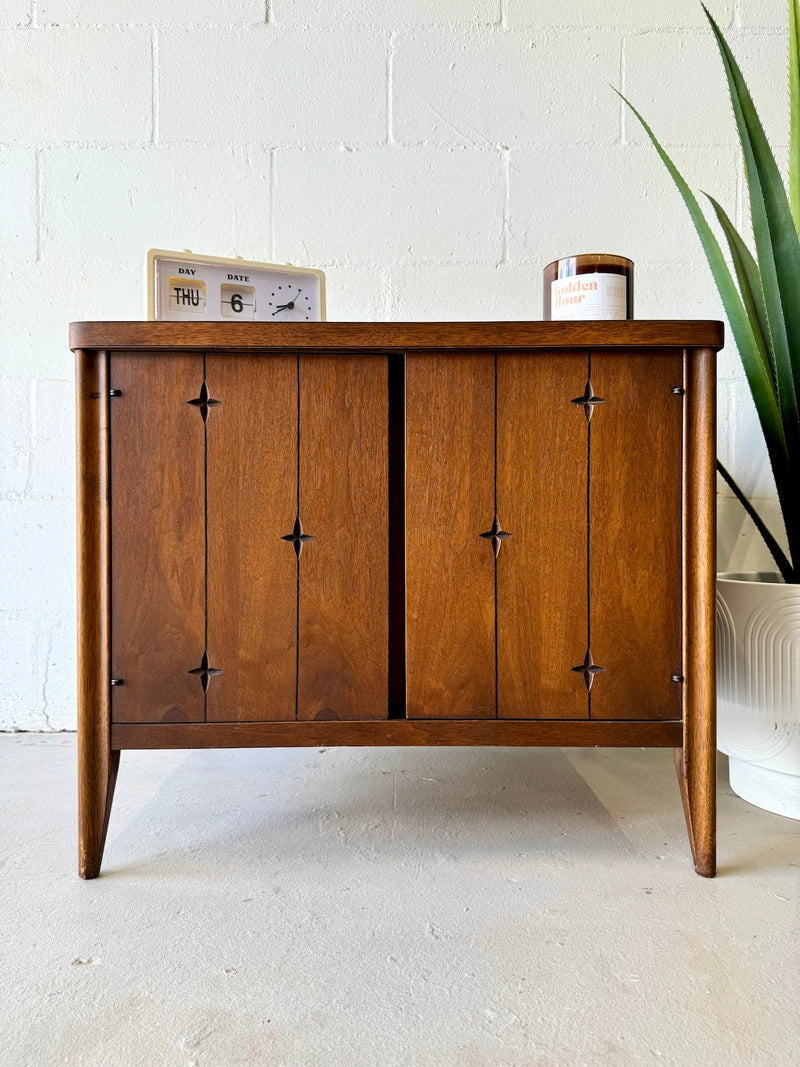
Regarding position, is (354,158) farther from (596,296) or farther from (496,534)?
(496,534)

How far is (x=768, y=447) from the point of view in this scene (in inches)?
45.3

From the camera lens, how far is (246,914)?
34.4 inches

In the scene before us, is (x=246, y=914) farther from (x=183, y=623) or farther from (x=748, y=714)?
(x=748, y=714)

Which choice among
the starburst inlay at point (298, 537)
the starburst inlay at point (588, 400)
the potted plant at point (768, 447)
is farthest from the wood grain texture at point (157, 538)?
the potted plant at point (768, 447)

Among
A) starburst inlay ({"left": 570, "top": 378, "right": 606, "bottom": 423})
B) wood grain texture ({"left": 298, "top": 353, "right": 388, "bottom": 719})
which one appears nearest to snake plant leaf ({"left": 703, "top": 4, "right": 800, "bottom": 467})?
starburst inlay ({"left": 570, "top": 378, "right": 606, "bottom": 423})

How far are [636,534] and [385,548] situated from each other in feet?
1.13

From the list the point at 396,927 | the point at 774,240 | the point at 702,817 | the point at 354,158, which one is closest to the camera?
the point at 396,927

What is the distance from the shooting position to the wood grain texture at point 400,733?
983mm

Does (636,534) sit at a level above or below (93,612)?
above

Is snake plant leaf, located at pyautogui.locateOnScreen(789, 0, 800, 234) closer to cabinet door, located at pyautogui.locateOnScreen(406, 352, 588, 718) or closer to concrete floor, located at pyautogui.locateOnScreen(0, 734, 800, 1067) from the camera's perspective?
cabinet door, located at pyautogui.locateOnScreen(406, 352, 588, 718)

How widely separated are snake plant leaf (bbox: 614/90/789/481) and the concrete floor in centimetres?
60

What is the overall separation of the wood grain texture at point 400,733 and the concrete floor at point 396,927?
0.56 feet

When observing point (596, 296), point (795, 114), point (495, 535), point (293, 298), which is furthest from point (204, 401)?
point (795, 114)

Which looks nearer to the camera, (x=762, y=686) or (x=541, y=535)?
(x=541, y=535)
